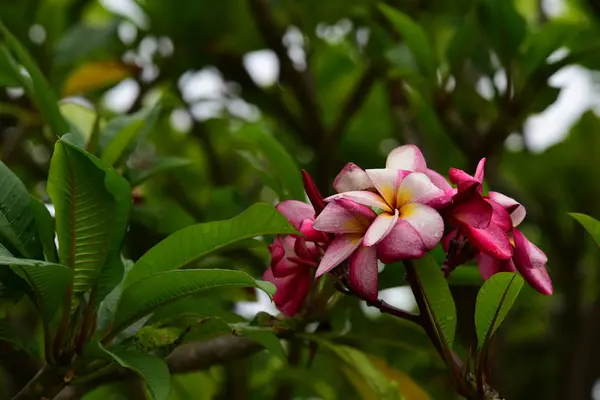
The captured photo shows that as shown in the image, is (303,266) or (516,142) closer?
(303,266)

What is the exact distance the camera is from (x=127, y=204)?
791 mm

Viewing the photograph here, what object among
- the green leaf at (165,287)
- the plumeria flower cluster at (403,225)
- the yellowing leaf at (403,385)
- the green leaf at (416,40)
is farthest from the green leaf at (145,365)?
the green leaf at (416,40)

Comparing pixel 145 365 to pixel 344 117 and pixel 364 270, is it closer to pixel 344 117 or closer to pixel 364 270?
pixel 364 270

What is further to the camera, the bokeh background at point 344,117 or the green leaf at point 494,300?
the bokeh background at point 344,117

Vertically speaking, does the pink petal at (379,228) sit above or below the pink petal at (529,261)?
above

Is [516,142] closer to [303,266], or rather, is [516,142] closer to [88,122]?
[88,122]

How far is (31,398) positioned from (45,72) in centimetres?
80

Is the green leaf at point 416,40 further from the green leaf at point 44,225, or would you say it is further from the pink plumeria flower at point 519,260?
the green leaf at point 44,225

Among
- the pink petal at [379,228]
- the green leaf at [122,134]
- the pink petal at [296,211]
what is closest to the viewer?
the pink petal at [379,228]

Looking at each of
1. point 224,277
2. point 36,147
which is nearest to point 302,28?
point 36,147

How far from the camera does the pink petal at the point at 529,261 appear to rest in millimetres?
737

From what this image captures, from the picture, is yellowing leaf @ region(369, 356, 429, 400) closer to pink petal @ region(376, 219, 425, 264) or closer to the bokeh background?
the bokeh background

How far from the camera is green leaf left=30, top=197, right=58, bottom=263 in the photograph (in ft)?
2.58

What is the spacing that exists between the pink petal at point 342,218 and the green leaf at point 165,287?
0.07 metres
